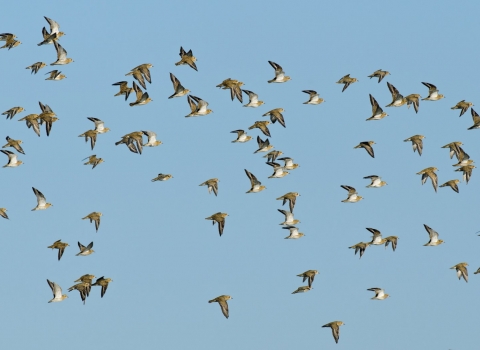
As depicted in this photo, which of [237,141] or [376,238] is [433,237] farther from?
[237,141]

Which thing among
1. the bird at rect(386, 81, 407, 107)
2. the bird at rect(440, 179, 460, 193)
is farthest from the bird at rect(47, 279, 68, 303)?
the bird at rect(440, 179, 460, 193)

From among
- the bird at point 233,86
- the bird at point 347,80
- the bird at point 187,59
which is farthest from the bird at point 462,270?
the bird at point 187,59

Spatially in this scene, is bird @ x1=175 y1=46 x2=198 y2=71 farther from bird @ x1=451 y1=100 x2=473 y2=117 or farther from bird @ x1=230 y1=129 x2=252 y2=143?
bird @ x1=451 y1=100 x2=473 y2=117

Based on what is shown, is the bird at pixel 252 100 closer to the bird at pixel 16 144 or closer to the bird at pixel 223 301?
the bird at pixel 223 301

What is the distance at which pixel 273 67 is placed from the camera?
5422 centimetres

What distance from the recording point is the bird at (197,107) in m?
52.5

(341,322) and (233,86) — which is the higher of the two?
(233,86)

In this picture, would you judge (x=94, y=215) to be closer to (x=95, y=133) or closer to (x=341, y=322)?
(x=95, y=133)

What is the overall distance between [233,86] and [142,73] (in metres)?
3.89

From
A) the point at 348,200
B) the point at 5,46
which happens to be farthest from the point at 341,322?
the point at 5,46

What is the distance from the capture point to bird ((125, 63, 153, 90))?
168 ft

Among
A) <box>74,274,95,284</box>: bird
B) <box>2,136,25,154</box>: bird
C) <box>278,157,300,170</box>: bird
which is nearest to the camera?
<box>74,274,95,284</box>: bird

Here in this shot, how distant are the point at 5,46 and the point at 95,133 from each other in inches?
224

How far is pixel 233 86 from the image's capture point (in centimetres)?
5178
